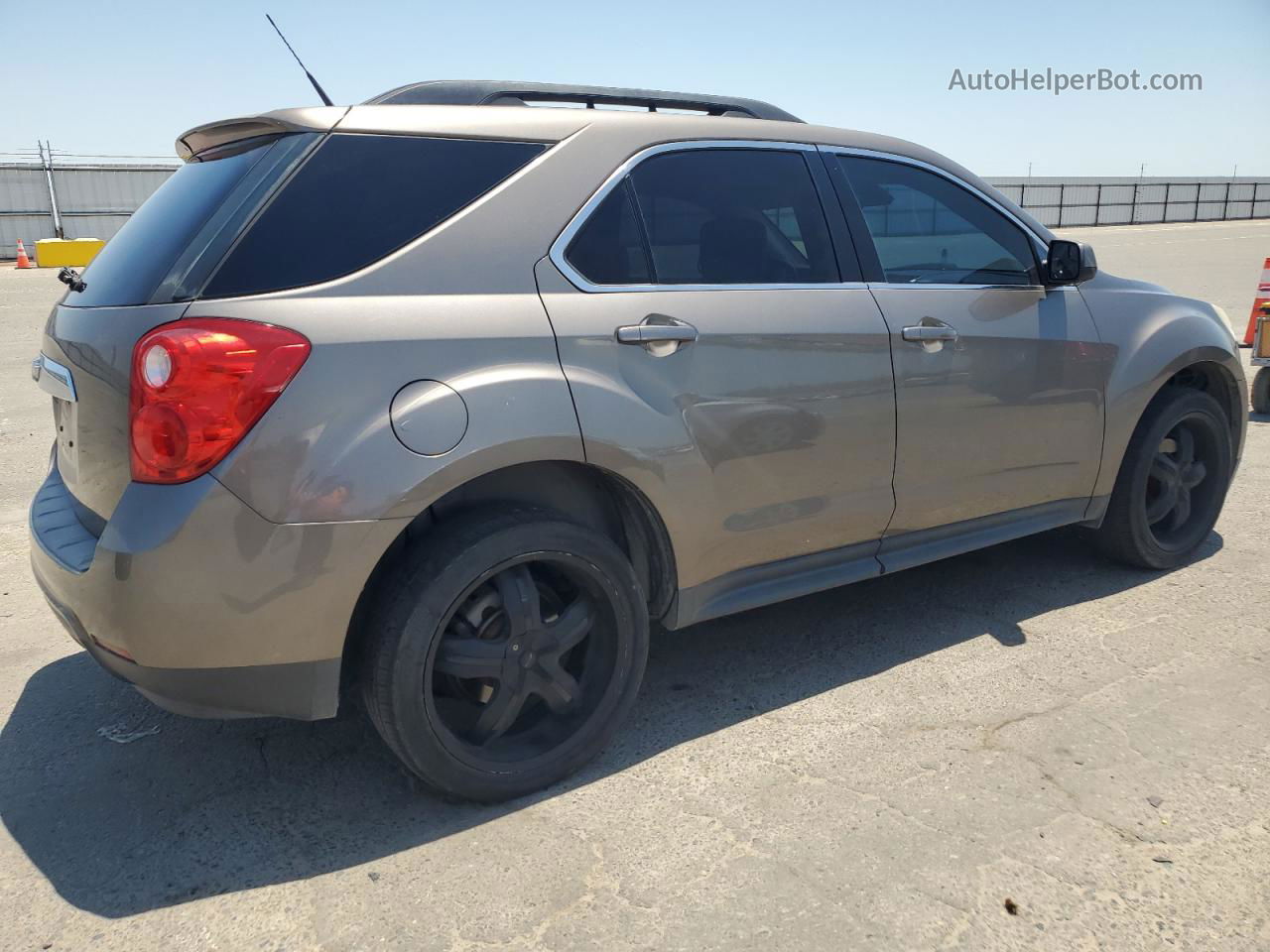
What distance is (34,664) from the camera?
3.72 meters

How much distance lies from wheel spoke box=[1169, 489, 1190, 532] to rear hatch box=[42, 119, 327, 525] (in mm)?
3894

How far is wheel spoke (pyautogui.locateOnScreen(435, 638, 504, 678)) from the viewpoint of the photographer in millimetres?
2650

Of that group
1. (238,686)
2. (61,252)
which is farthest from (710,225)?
(61,252)

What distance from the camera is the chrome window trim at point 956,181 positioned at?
11.8ft

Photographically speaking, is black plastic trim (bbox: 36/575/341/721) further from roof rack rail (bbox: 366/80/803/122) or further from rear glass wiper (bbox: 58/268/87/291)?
roof rack rail (bbox: 366/80/803/122)

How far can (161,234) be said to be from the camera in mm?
2719

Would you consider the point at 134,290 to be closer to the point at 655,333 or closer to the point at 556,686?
the point at 655,333

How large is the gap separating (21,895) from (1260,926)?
2.83 metres

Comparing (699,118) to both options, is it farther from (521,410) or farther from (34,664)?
(34,664)

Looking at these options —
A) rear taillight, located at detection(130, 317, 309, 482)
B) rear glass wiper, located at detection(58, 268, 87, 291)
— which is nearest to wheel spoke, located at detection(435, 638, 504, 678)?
rear taillight, located at detection(130, 317, 309, 482)

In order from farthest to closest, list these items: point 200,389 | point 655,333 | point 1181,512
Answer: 1. point 1181,512
2. point 655,333
3. point 200,389

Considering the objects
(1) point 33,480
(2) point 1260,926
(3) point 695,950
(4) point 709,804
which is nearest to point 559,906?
(3) point 695,950

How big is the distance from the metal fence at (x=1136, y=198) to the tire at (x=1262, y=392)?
32.4 metres

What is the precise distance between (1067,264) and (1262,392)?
498 cm
